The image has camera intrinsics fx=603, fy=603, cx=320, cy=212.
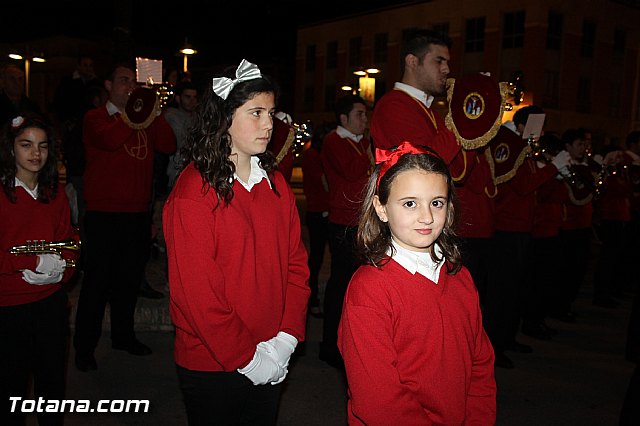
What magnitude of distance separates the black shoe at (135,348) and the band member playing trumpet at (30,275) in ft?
6.38

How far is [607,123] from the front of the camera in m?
33.3

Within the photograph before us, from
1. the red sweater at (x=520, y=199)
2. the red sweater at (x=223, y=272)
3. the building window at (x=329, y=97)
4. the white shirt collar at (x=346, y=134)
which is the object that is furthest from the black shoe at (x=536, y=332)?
the building window at (x=329, y=97)

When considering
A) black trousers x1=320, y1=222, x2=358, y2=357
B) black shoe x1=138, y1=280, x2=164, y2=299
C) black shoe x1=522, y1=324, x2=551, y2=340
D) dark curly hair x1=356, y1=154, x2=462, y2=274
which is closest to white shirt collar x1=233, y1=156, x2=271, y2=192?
dark curly hair x1=356, y1=154, x2=462, y2=274

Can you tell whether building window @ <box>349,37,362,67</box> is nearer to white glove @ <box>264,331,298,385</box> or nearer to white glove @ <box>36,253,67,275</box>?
white glove @ <box>36,253,67,275</box>

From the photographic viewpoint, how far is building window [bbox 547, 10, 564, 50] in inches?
1211

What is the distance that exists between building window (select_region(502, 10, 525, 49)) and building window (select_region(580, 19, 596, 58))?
3.97 m

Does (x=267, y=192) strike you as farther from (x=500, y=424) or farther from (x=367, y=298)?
(x=500, y=424)

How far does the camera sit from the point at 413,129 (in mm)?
3781

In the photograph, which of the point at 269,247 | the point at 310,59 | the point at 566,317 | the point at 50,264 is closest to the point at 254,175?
the point at 269,247

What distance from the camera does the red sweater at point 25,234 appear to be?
3.08m

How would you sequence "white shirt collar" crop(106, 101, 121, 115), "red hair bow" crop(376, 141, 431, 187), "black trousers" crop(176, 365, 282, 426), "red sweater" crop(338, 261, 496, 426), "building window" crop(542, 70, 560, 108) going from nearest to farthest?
"red sweater" crop(338, 261, 496, 426), "red hair bow" crop(376, 141, 431, 187), "black trousers" crop(176, 365, 282, 426), "white shirt collar" crop(106, 101, 121, 115), "building window" crop(542, 70, 560, 108)

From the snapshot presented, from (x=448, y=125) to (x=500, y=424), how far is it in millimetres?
2074

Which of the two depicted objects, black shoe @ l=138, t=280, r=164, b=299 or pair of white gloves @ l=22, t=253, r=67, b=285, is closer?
pair of white gloves @ l=22, t=253, r=67, b=285

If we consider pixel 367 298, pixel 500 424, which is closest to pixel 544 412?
pixel 500 424
